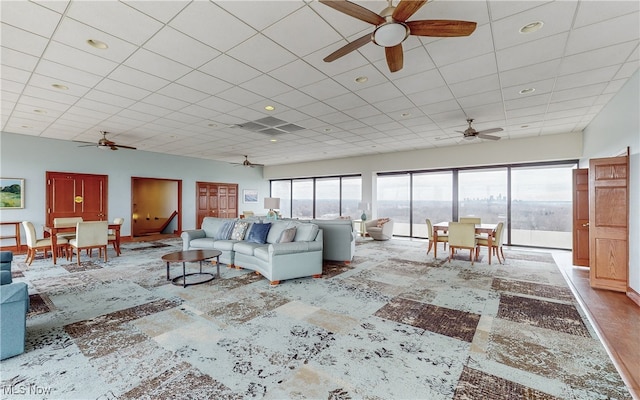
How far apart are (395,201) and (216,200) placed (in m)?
7.25

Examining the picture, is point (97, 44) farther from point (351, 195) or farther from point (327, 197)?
point (327, 197)

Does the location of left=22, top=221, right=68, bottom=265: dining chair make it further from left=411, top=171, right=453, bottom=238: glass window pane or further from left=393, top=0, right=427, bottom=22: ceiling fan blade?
left=411, top=171, right=453, bottom=238: glass window pane

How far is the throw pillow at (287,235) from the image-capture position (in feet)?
16.2

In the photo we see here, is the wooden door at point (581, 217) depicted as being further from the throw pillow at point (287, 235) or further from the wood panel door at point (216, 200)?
the wood panel door at point (216, 200)

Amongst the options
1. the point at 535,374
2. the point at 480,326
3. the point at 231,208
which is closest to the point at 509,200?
the point at 480,326

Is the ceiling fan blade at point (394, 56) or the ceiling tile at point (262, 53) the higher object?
the ceiling tile at point (262, 53)

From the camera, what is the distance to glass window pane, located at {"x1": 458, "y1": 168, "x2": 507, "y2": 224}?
8.20 metres

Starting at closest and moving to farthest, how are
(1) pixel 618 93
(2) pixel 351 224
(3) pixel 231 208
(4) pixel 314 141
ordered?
(1) pixel 618 93, (2) pixel 351 224, (4) pixel 314 141, (3) pixel 231 208

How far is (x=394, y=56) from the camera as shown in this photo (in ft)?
8.65

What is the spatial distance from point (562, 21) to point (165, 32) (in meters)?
3.87

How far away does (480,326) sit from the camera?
9.78 feet

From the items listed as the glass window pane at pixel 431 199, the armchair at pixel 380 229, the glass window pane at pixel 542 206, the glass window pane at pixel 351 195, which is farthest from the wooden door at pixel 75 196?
the glass window pane at pixel 542 206

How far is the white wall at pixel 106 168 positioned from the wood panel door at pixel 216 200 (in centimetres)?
20

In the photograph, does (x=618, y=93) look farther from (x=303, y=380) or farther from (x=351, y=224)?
(x=303, y=380)
